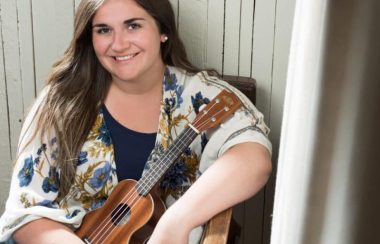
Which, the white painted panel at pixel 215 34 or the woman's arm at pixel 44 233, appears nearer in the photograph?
the woman's arm at pixel 44 233

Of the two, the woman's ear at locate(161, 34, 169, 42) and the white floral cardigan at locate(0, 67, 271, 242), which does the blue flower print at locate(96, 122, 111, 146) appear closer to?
the white floral cardigan at locate(0, 67, 271, 242)

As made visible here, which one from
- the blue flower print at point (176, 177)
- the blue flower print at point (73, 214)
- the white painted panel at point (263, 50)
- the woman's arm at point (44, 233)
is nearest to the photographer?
the woman's arm at point (44, 233)

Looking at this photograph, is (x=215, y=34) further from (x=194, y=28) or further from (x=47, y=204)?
(x=47, y=204)

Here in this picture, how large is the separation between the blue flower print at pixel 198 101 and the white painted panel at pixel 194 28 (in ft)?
0.84

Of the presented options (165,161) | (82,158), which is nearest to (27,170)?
(82,158)

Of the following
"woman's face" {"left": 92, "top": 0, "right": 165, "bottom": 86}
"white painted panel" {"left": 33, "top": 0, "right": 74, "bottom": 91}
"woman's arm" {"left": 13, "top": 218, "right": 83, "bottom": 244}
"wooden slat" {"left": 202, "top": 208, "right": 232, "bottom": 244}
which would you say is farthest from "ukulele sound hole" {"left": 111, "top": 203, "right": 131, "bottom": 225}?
"white painted panel" {"left": 33, "top": 0, "right": 74, "bottom": 91}

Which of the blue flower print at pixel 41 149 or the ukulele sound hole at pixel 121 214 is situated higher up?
the blue flower print at pixel 41 149

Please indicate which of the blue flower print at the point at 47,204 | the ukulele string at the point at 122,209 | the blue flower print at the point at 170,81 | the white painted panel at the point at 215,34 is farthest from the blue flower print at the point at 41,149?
the white painted panel at the point at 215,34

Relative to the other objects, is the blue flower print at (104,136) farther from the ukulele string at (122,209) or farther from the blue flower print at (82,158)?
the ukulele string at (122,209)

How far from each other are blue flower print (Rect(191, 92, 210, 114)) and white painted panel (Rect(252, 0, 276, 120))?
28 centimetres

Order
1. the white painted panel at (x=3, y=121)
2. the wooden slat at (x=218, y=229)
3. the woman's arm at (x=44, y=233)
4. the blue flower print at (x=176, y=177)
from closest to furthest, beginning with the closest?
1. the wooden slat at (x=218, y=229)
2. the woman's arm at (x=44, y=233)
3. the blue flower print at (x=176, y=177)
4. the white painted panel at (x=3, y=121)

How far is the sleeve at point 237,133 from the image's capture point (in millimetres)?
1225

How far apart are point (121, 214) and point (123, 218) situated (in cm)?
1

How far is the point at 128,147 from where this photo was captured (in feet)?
4.45
